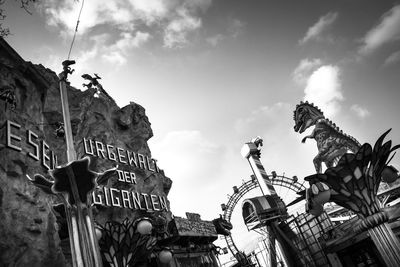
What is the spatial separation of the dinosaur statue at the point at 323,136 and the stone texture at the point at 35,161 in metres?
10.2

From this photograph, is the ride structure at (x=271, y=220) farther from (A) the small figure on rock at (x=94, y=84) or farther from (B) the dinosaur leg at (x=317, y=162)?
(A) the small figure on rock at (x=94, y=84)

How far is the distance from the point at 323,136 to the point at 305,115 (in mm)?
1420

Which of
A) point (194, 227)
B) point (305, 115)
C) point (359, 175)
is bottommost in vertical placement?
point (359, 175)

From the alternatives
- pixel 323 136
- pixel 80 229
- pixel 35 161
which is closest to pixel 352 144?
pixel 323 136

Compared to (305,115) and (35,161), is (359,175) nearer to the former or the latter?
(305,115)

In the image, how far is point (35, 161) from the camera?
39.0ft

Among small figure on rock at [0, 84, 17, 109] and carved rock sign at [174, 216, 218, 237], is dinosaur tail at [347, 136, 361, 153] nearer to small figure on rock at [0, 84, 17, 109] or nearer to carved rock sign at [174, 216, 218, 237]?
carved rock sign at [174, 216, 218, 237]

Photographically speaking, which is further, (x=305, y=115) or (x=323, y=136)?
(x=305, y=115)

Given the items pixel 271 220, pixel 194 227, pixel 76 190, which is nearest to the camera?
pixel 76 190

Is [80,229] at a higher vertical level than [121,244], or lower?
lower

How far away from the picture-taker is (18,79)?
12.8 meters

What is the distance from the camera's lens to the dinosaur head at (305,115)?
1534 centimetres

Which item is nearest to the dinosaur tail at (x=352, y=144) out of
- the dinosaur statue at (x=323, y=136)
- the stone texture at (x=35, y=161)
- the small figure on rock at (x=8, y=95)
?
the dinosaur statue at (x=323, y=136)

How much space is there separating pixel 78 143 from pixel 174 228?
7.20 meters
